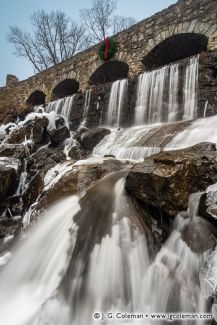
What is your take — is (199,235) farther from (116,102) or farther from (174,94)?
(116,102)

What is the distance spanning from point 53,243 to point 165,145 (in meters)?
3.04

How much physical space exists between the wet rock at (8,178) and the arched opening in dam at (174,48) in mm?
7097

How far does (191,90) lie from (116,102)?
244cm

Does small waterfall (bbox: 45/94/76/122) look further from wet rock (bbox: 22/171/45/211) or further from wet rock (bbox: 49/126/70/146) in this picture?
wet rock (bbox: 22/171/45/211)

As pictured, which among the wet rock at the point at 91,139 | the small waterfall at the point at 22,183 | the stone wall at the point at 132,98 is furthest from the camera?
the wet rock at the point at 91,139

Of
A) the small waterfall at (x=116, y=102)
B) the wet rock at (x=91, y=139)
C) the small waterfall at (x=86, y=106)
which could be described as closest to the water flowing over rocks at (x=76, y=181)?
the wet rock at (x=91, y=139)

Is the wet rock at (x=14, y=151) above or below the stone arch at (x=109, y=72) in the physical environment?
below

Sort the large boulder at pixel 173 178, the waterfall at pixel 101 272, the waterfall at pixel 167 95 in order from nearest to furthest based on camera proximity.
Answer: the waterfall at pixel 101 272
the large boulder at pixel 173 178
the waterfall at pixel 167 95

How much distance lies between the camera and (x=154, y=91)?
8.22 metres

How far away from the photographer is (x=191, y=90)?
7.37 metres

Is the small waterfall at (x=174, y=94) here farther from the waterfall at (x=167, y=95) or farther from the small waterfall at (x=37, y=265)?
the small waterfall at (x=37, y=265)

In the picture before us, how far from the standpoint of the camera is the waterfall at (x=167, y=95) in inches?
291

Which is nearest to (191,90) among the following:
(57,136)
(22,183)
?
(57,136)

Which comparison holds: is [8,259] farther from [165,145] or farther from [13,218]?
[165,145]
